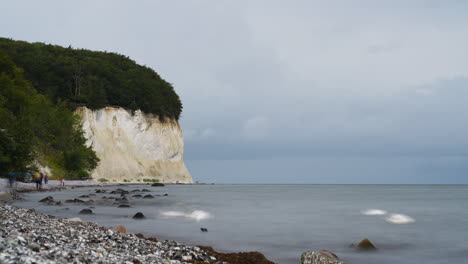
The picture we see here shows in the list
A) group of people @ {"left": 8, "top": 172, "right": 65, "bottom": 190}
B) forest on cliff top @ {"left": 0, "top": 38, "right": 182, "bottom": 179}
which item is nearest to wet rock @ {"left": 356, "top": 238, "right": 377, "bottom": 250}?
group of people @ {"left": 8, "top": 172, "right": 65, "bottom": 190}

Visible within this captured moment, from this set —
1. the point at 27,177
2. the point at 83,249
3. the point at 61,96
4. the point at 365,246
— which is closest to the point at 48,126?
the point at 61,96

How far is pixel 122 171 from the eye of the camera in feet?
→ 249

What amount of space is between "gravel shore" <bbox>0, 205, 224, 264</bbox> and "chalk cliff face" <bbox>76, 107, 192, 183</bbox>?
2510 inches

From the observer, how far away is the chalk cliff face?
73.2 m

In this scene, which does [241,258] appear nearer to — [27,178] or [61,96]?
[27,178]

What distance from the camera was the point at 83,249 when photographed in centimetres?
827

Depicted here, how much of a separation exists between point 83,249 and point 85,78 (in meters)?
77.6

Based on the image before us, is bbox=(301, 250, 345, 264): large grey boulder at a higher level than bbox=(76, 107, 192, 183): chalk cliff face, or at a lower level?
lower

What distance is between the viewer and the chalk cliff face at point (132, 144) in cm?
7319

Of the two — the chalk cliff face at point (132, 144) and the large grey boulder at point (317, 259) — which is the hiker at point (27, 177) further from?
the large grey boulder at point (317, 259)

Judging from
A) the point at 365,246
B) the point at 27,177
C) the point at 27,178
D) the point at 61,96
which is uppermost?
the point at 61,96

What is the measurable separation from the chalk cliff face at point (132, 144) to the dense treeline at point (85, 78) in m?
2.57

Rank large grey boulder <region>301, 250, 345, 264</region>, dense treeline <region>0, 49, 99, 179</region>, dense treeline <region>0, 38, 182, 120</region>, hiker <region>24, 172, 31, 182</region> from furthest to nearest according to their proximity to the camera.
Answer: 1. dense treeline <region>0, 38, 182, 120</region>
2. dense treeline <region>0, 49, 99, 179</region>
3. hiker <region>24, 172, 31, 182</region>
4. large grey boulder <region>301, 250, 345, 264</region>

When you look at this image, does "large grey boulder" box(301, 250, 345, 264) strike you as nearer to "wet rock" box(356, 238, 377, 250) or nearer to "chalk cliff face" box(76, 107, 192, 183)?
"wet rock" box(356, 238, 377, 250)
